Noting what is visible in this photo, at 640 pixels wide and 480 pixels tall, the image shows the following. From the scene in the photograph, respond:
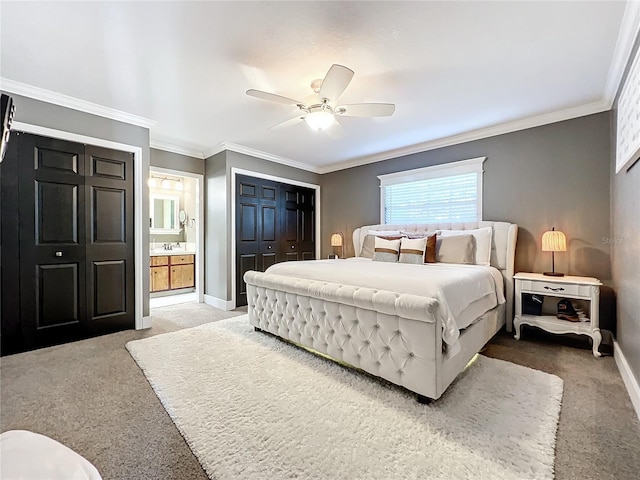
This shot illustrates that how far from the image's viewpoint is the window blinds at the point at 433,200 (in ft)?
13.4

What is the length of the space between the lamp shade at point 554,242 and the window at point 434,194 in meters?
0.89

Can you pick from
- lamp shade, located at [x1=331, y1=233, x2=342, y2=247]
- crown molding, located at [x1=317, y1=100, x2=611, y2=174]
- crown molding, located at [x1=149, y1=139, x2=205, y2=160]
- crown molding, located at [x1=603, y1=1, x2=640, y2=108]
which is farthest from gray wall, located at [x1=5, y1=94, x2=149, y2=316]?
crown molding, located at [x1=603, y1=1, x2=640, y2=108]

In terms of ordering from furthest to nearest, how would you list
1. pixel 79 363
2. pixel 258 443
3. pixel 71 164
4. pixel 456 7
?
pixel 71 164
pixel 79 363
pixel 456 7
pixel 258 443

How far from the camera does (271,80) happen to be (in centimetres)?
265

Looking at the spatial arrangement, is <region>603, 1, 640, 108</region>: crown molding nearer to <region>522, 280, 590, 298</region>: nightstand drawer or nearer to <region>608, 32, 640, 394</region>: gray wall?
<region>608, 32, 640, 394</region>: gray wall

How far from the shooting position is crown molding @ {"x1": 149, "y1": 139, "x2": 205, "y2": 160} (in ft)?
14.3

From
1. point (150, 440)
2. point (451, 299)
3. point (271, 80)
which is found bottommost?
point (150, 440)

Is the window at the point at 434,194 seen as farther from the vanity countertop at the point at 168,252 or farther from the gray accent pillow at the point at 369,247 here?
the vanity countertop at the point at 168,252

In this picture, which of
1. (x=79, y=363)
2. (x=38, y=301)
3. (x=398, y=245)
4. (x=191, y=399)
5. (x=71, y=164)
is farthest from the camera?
(x=398, y=245)

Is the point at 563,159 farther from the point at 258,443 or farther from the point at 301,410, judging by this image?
the point at 258,443

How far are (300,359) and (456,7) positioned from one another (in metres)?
2.89

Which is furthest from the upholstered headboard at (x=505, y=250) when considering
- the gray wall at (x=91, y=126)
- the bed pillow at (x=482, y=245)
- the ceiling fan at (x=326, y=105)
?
the gray wall at (x=91, y=126)

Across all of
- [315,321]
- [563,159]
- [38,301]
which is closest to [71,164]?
[38,301]

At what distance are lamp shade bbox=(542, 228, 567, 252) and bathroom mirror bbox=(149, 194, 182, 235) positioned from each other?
657cm
